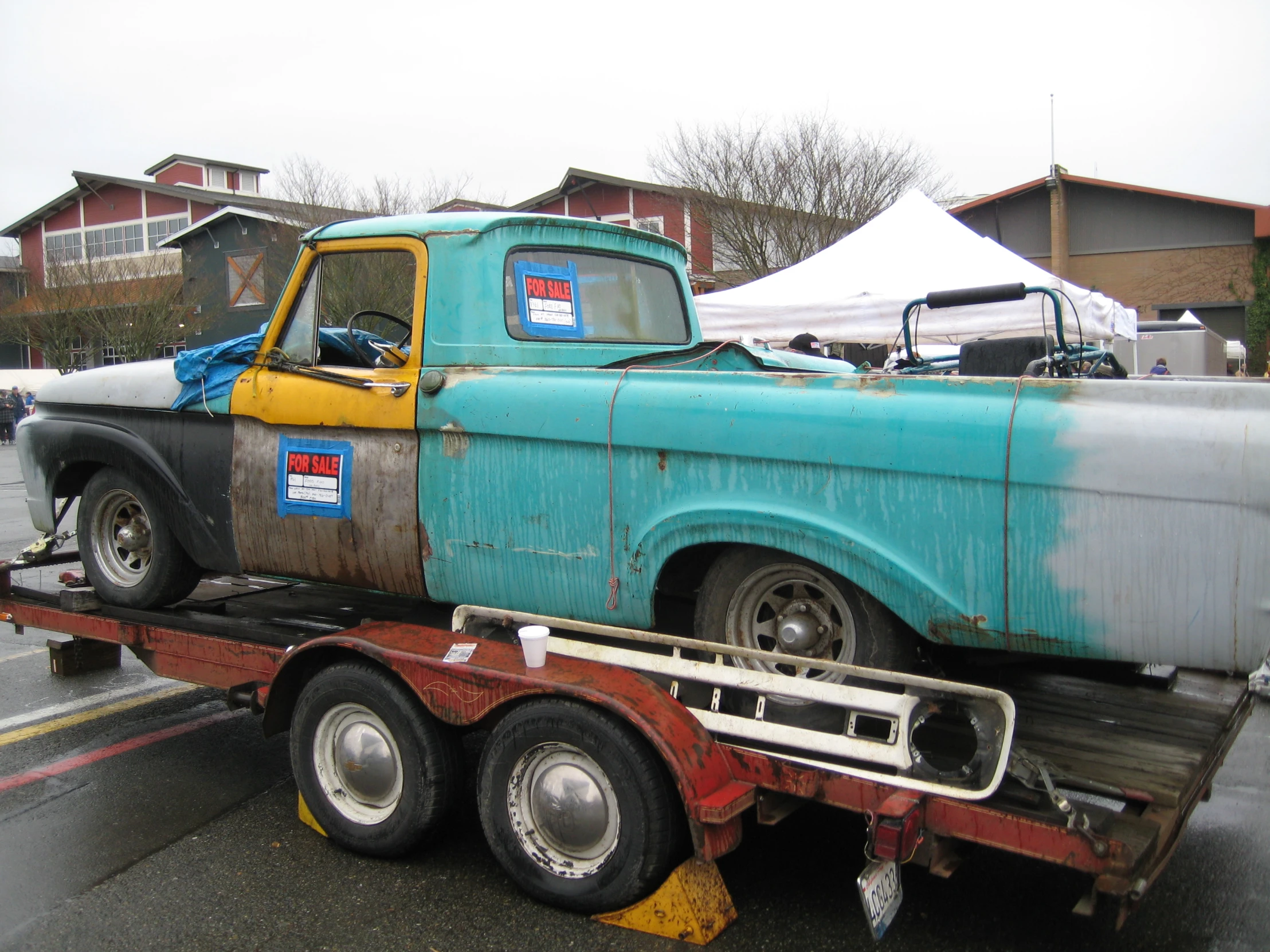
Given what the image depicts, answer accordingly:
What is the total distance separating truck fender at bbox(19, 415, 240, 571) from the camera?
14.6 feet

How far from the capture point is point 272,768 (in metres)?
4.59

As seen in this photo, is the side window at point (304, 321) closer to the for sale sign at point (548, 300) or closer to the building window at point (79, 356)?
the for sale sign at point (548, 300)

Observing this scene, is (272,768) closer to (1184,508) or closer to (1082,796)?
(1082,796)

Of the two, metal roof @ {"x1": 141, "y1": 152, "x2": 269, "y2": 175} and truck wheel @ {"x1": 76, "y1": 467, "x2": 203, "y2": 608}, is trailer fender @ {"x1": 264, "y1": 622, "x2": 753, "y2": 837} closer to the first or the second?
truck wheel @ {"x1": 76, "y1": 467, "x2": 203, "y2": 608}

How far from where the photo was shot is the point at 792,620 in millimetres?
3303

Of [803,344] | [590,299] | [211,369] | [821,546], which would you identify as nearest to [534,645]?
[821,546]

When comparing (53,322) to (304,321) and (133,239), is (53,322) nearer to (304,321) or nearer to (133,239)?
(133,239)

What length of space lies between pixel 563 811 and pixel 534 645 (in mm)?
504

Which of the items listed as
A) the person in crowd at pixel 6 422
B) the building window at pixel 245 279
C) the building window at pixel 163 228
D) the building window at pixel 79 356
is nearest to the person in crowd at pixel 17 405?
the person in crowd at pixel 6 422

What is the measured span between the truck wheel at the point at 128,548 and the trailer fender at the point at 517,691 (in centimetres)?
121

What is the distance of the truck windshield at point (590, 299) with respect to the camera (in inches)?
157

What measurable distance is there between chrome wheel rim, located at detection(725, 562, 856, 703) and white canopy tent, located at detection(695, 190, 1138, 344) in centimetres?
628

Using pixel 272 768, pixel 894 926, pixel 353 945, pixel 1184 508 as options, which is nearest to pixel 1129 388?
pixel 1184 508

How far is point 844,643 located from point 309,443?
7.22ft
